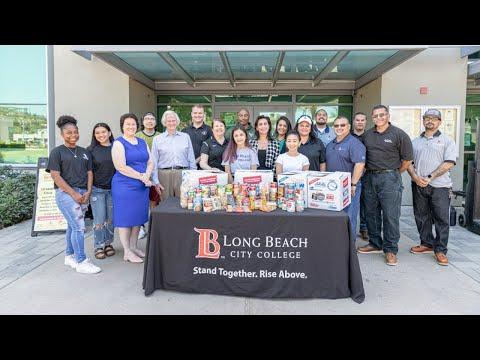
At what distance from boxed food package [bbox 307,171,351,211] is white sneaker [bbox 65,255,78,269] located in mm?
2736

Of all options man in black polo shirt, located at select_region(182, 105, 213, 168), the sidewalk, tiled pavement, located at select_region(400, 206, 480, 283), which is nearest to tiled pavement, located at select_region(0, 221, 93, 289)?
the sidewalk

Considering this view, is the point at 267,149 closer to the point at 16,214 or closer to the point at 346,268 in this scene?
the point at 346,268

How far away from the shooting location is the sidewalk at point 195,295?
121 inches

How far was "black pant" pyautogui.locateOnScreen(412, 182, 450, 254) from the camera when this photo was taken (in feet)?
14.0

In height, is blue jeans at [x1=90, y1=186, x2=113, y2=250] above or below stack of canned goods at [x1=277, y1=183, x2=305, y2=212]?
below

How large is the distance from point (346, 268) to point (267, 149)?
1770mm

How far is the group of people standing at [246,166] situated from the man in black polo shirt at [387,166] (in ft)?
0.04

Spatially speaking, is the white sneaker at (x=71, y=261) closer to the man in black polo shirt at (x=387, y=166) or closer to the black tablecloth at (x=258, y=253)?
the black tablecloth at (x=258, y=253)

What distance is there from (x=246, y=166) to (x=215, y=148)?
61 centimetres

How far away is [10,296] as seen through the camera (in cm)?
331

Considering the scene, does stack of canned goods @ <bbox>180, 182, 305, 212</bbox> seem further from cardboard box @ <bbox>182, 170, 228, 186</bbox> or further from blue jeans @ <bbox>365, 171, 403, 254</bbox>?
blue jeans @ <bbox>365, 171, 403, 254</bbox>

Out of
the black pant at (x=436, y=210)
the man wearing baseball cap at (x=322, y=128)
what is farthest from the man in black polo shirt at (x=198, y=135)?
the black pant at (x=436, y=210)

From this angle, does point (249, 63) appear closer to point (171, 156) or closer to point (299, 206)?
point (171, 156)
